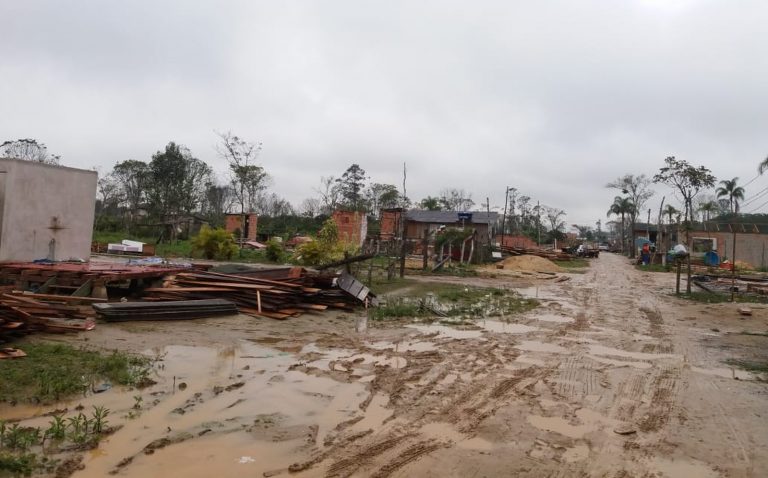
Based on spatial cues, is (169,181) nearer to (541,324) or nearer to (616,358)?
(541,324)

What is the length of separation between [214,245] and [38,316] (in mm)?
Answer: 20714

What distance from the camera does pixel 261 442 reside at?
4461 mm

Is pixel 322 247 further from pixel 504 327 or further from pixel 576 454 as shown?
pixel 576 454

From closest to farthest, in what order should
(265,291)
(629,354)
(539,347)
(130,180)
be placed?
(629,354) < (539,347) < (265,291) < (130,180)

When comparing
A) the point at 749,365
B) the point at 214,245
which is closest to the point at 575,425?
the point at 749,365

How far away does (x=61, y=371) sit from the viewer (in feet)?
19.4

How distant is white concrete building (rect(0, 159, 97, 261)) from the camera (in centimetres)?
1331

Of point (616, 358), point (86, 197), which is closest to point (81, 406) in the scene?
point (616, 358)

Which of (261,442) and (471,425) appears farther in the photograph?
(471,425)

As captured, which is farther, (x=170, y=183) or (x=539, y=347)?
(x=170, y=183)

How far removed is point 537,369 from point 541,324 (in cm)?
473

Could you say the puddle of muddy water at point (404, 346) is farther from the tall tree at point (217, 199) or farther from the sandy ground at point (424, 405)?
the tall tree at point (217, 199)

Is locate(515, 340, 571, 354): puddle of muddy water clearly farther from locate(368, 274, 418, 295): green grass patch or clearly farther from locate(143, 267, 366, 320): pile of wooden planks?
locate(368, 274, 418, 295): green grass patch

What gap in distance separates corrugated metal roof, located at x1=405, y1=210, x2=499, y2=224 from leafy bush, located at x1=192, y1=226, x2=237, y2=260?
2325cm
